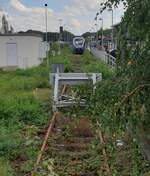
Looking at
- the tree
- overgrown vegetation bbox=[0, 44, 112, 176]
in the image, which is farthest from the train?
the tree

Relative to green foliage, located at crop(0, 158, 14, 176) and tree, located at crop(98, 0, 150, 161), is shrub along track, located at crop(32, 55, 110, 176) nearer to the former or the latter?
green foliage, located at crop(0, 158, 14, 176)

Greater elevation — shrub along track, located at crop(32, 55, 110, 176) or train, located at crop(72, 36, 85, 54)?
shrub along track, located at crop(32, 55, 110, 176)

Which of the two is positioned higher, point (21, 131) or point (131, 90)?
point (131, 90)

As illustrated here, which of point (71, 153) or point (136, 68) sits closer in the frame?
point (136, 68)

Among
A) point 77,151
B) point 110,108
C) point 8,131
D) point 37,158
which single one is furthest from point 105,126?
point 8,131

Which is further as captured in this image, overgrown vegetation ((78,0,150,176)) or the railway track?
the railway track

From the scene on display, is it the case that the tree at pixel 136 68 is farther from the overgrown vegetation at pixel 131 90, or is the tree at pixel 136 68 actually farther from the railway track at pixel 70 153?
the railway track at pixel 70 153

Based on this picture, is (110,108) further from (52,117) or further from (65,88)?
(65,88)

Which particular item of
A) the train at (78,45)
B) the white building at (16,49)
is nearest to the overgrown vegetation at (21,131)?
the white building at (16,49)

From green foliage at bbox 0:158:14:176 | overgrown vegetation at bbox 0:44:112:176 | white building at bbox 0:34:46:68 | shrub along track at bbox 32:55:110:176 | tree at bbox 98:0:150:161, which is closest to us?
tree at bbox 98:0:150:161

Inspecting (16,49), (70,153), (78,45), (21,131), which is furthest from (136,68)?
(78,45)

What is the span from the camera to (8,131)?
12.7m

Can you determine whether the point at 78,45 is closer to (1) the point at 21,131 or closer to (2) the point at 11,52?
(2) the point at 11,52

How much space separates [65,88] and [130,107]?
58.3ft
